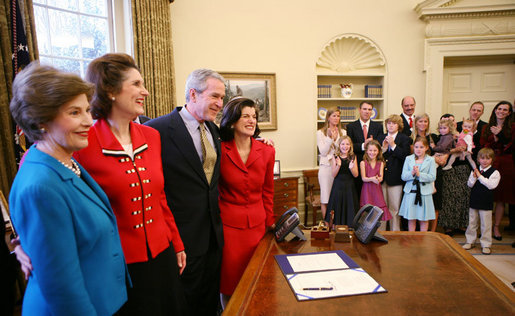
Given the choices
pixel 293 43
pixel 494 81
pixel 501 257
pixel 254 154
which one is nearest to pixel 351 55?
pixel 293 43

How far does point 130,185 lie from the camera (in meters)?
1.33

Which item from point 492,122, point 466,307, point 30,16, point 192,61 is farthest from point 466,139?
point 30,16

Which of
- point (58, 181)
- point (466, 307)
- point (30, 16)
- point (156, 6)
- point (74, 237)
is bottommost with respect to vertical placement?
point (466, 307)

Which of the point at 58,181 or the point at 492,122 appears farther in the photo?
the point at 492,122

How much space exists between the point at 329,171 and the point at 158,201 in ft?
10.6

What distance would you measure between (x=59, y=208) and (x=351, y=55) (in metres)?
5.42

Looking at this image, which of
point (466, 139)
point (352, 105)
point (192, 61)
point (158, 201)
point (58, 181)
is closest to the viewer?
point (58, 181)

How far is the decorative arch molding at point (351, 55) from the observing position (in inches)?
210

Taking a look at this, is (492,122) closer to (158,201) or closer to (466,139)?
(466,139)

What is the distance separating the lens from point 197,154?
1.82 m

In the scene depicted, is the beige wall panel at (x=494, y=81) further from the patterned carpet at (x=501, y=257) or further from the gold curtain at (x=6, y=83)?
the gold curtain at (x=6, y=83)

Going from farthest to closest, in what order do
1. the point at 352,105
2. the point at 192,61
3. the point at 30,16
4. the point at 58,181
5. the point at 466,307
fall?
the point at 352,105 → the point at 192,61 → the point at 30,16 → the point at 466,307 → the point at 58,181

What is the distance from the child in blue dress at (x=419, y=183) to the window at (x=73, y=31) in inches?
149

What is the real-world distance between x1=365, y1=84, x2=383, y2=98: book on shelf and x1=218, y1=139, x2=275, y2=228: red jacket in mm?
3949
